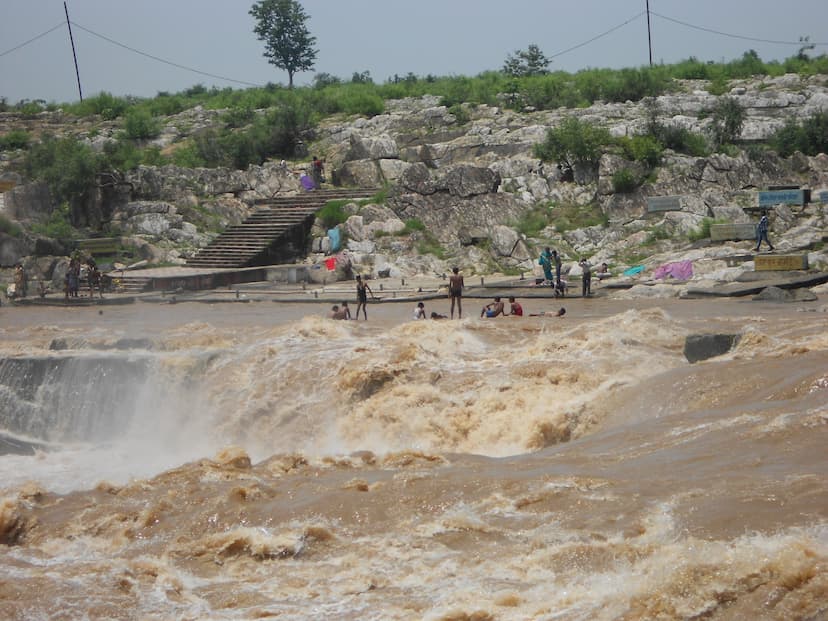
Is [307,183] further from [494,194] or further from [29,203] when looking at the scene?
[29,203]

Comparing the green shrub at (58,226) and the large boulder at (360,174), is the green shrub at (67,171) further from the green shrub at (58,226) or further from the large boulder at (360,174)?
the large boulder at (360,174)

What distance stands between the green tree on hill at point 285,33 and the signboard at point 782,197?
3112 centimetres

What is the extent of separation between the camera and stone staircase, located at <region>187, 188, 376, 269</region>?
2856 centimetres

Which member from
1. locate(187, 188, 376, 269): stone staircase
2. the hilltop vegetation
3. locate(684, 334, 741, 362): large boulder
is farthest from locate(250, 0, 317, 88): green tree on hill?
locate(684, 334, 741, 362): large boulder

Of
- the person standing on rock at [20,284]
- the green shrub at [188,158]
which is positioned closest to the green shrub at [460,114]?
the green shrub at [188,158]

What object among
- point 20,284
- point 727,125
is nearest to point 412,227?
point 727,125

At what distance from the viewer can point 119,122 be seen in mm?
41594

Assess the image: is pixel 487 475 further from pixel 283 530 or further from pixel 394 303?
pixel 394 303

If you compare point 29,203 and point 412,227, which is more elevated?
point 29,203

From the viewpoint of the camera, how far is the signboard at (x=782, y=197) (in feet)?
83.9

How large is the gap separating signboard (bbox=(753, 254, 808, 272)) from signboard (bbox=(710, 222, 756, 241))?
282 cm

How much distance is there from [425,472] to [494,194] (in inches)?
739

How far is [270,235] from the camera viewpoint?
2905 cm

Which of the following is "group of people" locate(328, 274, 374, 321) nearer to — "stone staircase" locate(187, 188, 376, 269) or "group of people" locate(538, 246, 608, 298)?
"group of people" locate(538, 246, 608, 298)
